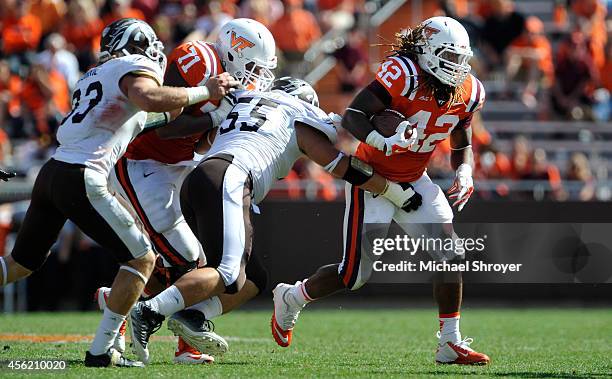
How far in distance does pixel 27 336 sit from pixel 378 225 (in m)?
2.93

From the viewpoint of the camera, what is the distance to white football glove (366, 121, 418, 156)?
6.29 meters

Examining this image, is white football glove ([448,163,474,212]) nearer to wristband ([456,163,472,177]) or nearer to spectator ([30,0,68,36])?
wristband ([456,163,472,177])

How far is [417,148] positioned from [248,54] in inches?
47.4

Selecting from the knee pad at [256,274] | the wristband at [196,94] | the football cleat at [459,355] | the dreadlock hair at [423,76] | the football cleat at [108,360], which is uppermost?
the wristband at [196,94]

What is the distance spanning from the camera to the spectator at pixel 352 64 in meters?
14.4

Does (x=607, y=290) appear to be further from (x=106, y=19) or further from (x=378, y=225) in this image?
(x=106, y=19)

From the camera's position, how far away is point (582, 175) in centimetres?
1290

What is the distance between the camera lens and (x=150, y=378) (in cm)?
526

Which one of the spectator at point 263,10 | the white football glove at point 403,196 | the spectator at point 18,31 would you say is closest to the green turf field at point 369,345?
the white football glove at point 403,196

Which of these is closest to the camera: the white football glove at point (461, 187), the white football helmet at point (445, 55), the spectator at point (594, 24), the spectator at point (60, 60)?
the white football helmet at point (445, 55)

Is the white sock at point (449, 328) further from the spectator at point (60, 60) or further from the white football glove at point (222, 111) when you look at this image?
the spectator at point (60, 60)

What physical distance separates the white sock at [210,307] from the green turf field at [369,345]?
29cm

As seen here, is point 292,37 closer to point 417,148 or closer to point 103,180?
point 417,148

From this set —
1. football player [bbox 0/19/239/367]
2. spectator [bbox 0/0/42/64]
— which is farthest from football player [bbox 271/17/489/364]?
spectator [bbox 0/0/42/64]
